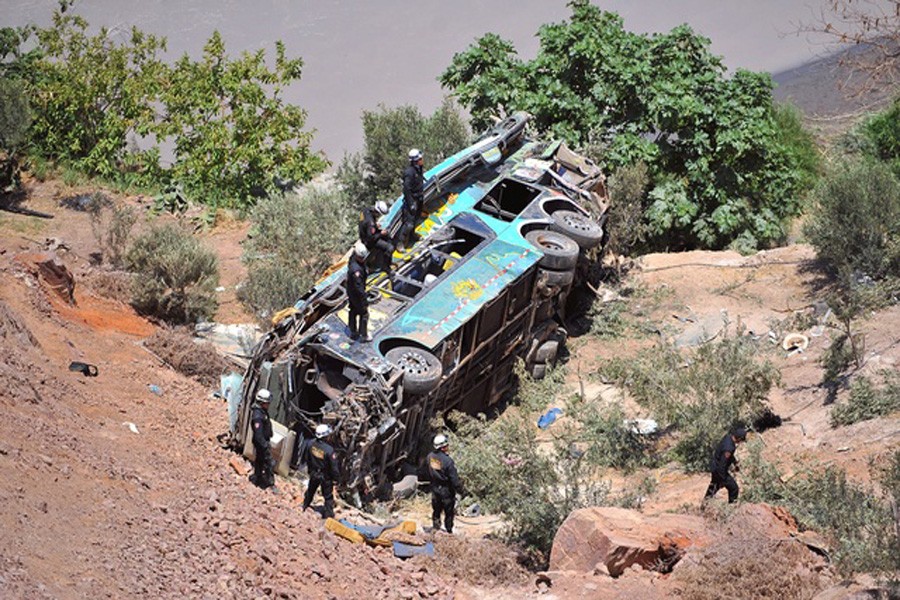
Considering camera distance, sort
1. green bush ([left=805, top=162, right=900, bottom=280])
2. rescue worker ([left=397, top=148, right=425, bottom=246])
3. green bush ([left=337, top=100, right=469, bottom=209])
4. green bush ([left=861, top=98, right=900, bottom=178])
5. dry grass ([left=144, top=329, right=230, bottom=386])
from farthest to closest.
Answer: green bush ([left=861, top=98, right=900, bottom=178]) < green bush ([left=337, top=100, right=469, bottom=209]) < green bush ([left=805, top=162, right=900, bottom=280]) < dry grass ([left=144, top=329, right=230, bottom=386]) < rescue worker ([left=397, top=148, right=425, bottom=246])

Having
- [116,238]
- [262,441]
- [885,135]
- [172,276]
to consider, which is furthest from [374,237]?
[885,135]

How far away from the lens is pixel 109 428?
15461mm

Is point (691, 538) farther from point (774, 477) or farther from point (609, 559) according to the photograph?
point (774, 477)

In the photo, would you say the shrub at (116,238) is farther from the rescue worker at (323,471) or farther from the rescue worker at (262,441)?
the rescue worker at (323,471)

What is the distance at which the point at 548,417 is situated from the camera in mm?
18719

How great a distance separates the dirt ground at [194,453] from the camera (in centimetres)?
1171

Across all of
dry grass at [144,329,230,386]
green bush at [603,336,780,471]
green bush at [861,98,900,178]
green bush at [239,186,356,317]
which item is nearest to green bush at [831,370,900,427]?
green bush at [603,336,780,471]

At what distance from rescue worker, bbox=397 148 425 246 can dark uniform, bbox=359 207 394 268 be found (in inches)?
36.6

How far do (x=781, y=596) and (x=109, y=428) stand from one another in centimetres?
771

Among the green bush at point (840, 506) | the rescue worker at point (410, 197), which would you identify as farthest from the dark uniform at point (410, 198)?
the green bush at point (840, 506)

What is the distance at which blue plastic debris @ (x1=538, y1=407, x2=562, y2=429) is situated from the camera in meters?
18.6

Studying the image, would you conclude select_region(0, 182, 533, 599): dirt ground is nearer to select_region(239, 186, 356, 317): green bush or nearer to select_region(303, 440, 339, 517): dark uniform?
select_region(303, 440, 339, 517): dark uniform

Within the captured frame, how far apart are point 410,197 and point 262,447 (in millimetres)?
4934

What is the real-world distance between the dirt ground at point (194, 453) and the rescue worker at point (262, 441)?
20cm
